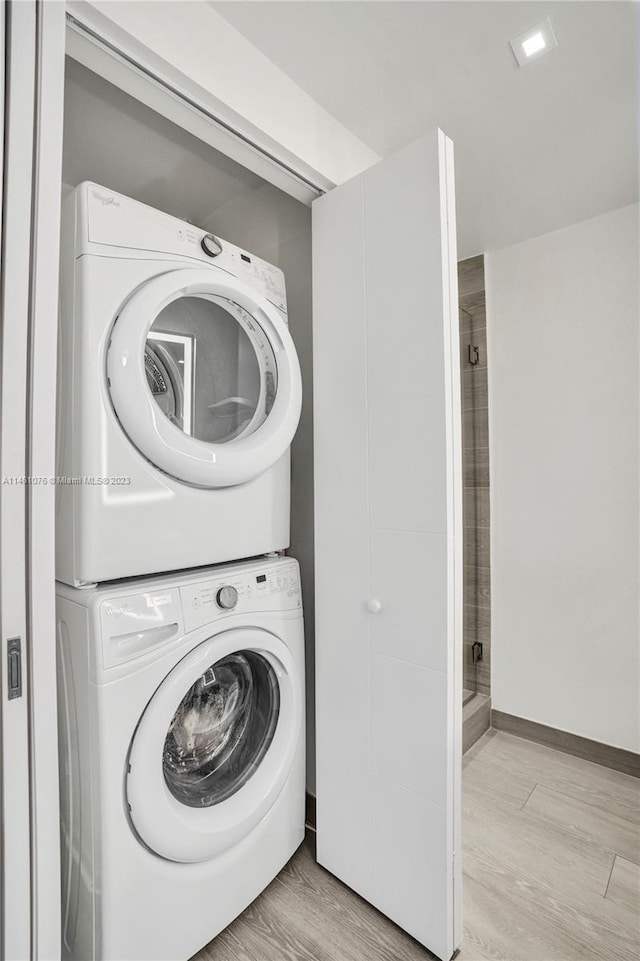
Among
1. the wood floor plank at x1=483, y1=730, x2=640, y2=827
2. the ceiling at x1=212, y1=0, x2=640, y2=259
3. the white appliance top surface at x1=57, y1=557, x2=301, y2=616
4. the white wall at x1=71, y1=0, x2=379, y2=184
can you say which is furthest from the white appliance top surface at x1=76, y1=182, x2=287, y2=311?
the wood floor plank at x1=483, y1=730, x2=640, y2=827

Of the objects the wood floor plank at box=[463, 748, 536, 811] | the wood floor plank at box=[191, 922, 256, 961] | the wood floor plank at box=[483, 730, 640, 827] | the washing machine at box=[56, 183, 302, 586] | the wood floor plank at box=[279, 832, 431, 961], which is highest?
the washing machine at box=[56, 183, 302, 586]

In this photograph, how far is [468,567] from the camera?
2533 mm

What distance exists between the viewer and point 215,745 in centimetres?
133

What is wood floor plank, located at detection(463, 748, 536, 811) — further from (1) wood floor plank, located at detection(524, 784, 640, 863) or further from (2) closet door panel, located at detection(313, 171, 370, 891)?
(2) closet door panel, located at detection(313, 171, 370, 891)

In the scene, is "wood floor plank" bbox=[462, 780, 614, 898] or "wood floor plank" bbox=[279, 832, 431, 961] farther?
"wood floor plank" bbox=[462, 780, 614, 898]

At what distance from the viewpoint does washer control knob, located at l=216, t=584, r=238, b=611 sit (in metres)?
1.23

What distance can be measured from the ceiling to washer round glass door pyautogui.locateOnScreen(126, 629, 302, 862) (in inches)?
61.7

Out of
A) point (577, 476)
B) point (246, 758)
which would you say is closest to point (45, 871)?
point (246, 758)

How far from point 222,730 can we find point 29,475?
88 centimetres

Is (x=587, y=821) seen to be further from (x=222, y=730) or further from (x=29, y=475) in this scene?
(x=29, y=475)

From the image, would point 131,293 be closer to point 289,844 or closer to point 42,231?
point 42,231

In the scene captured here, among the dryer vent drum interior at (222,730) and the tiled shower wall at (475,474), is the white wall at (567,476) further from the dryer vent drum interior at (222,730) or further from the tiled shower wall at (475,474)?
the dryer vent drum interior at (222,730)

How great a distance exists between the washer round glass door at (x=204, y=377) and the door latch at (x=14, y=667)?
1.50 ft

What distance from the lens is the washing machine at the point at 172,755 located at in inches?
39.9
